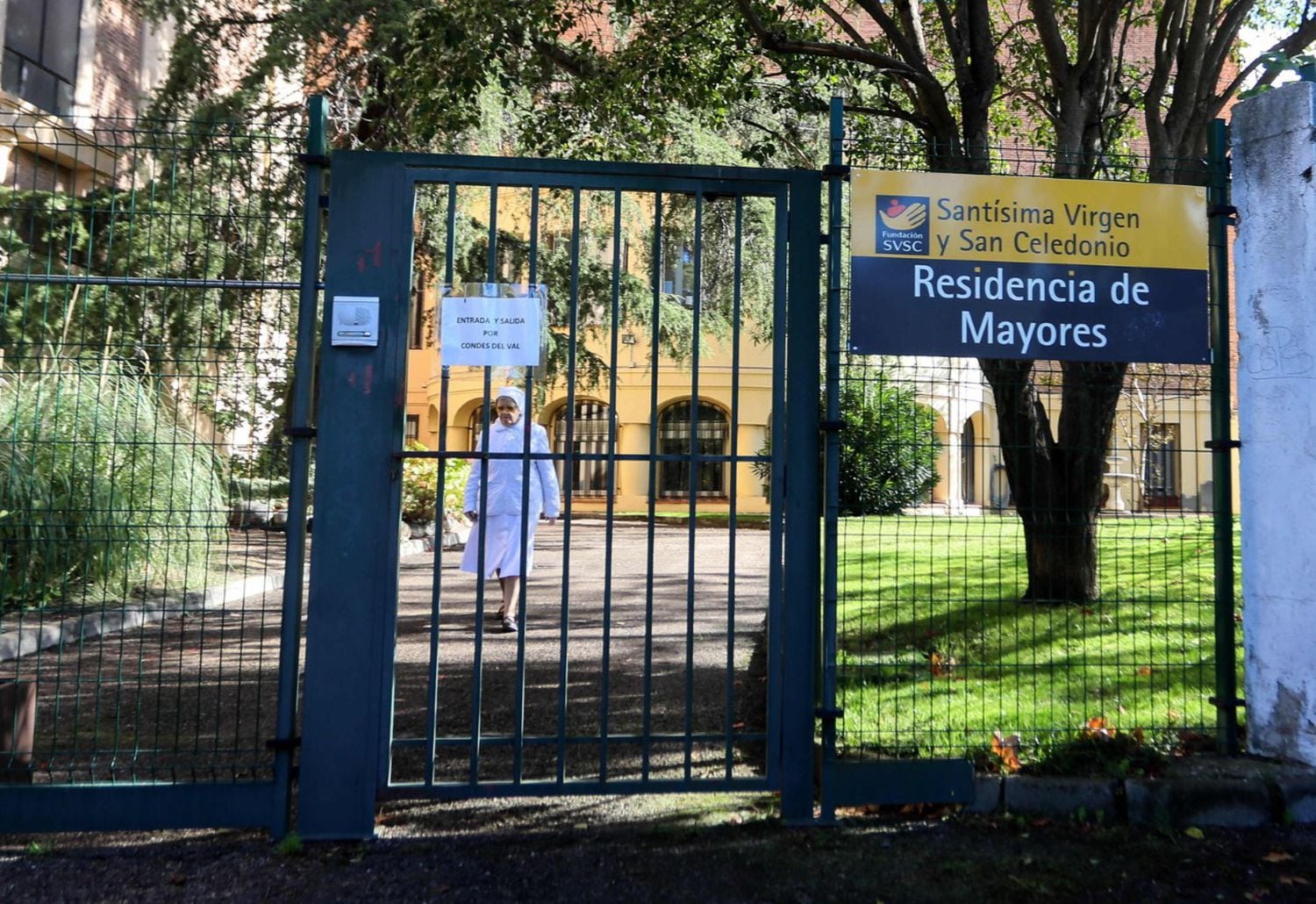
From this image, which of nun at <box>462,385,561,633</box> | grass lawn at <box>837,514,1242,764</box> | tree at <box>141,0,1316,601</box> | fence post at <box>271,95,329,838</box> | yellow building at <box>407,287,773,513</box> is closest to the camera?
fence post at <box>271,95,329,838</box>

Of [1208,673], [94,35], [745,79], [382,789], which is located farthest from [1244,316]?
[94,35]

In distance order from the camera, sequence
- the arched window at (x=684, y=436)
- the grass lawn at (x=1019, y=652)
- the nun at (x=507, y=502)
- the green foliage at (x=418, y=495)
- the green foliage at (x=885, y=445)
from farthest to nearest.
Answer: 1. the arched window at (x=684, y=436)
2. the green foliage at (x=418, y=495)
3. the nun at (x=507, y=502)
4. the grass lawn at (x=1019, y=652)
5. the green foliage at (x=885, y=445)

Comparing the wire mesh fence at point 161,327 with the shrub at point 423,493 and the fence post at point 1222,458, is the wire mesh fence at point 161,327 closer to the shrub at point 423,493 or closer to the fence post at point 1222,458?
the fence post at point 1222,458

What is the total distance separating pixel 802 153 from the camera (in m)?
12.3

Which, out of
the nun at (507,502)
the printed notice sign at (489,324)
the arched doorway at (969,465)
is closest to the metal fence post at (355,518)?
the printed notice sign at (489,324)

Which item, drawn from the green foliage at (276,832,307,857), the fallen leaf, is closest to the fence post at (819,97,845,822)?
the fallen leaf

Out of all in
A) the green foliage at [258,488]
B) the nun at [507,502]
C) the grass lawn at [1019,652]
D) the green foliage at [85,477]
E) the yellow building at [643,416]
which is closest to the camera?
the grass lawn at [1019,652]

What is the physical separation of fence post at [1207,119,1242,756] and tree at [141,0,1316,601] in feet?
1.15

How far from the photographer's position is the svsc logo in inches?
177

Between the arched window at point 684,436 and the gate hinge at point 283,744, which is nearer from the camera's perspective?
the gate hinge at point 283,744

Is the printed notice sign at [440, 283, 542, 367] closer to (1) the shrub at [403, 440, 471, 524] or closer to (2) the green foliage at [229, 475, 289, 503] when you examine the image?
(2) the green foliage at [229, 475, 289, 503]

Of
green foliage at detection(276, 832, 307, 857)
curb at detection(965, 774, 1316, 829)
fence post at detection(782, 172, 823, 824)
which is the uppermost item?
fence post at detection(782, 172, 823, 824)

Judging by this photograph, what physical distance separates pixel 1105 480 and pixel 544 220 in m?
12.7

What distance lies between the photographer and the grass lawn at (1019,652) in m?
4.79
